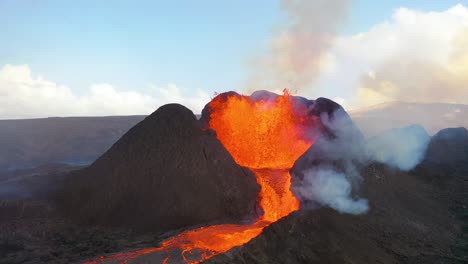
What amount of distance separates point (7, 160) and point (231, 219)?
31.5 m

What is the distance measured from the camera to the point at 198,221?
584 inches

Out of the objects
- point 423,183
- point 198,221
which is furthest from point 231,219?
point 423,183

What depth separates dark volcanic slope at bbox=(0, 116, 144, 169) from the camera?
127 ft

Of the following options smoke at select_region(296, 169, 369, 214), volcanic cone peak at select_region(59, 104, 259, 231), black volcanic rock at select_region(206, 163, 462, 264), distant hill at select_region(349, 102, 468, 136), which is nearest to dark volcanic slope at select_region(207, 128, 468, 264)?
black volcanic rock at select_region(206, 163, 462, 264)

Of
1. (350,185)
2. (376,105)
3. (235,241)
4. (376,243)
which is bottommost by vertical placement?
(376,243)

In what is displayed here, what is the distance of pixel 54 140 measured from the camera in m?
44.9

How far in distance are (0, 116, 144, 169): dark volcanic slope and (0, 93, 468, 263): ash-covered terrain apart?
21229mm

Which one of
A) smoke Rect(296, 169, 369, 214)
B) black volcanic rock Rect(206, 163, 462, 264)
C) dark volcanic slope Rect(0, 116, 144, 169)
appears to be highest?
dark volcanic slope Rect(0, 116, 144, 169)

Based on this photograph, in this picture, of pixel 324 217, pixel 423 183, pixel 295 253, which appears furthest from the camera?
pixel 423 183

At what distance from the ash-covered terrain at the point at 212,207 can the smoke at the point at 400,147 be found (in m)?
1.75

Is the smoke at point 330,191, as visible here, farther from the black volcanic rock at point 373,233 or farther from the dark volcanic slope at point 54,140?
the dark volcanic slope at point 54,140

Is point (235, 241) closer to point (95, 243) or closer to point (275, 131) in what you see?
point (95, 243)

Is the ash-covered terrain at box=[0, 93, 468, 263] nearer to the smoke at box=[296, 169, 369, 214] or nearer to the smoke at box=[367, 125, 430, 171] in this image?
the smoke at box=[296, 169, 369, 214]

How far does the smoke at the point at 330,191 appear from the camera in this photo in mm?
14859
